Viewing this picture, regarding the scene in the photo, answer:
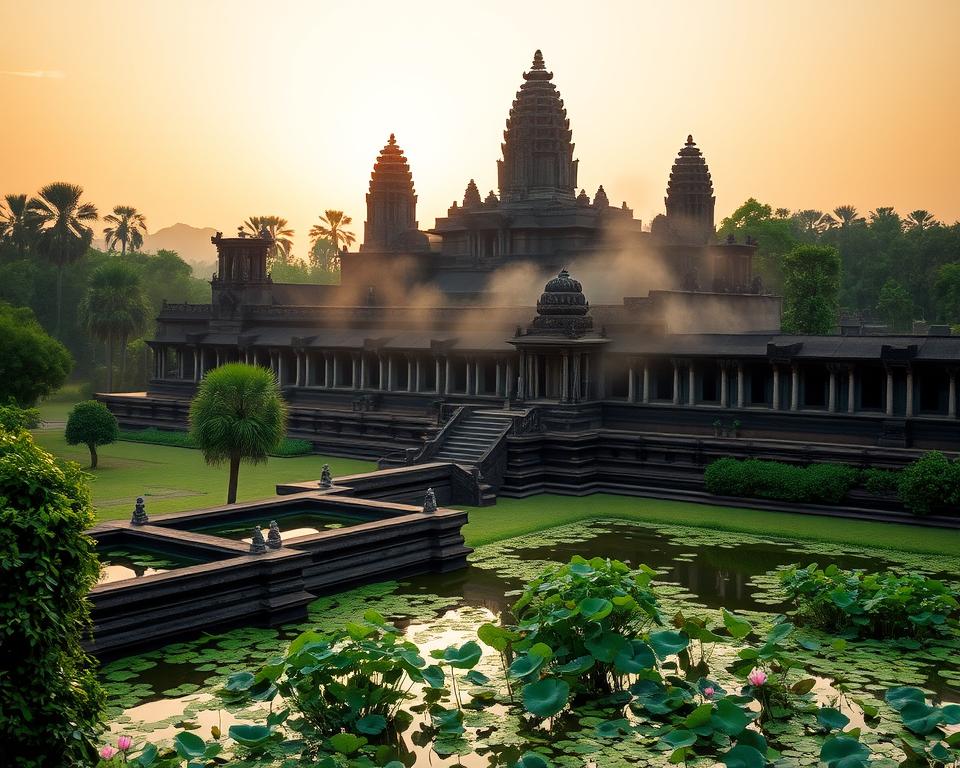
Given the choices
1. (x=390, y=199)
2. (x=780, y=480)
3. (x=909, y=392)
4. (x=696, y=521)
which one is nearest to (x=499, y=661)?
(x=696, y=521)

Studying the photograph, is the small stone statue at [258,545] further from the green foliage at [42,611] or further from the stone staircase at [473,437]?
the stone staircase at [473,437]

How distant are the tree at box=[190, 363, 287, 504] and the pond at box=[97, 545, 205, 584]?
24.3ft

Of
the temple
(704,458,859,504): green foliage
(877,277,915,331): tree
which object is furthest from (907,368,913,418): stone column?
(877,277,915,331): tree

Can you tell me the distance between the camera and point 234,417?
91.7ft

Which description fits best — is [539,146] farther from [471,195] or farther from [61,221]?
[61,221]

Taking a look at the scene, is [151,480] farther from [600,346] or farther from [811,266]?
[811,266]

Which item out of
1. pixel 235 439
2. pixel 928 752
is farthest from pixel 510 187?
pixel 928 752

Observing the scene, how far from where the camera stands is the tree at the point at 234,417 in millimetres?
27625

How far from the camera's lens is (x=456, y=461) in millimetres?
31641

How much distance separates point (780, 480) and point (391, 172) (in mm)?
36473

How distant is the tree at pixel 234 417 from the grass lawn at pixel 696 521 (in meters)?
5.69

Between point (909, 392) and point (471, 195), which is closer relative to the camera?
point (909, 392)

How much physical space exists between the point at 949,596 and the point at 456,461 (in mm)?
16673

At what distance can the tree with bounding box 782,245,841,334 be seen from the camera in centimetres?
5950
